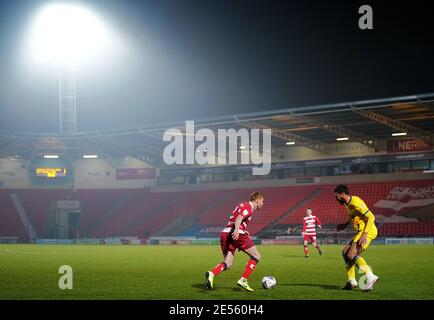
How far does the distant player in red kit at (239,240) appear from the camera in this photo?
545 inches

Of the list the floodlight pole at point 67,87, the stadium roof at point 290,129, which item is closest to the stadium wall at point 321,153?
the stadium roof at point 290,129

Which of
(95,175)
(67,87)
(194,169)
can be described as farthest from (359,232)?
(95,175)

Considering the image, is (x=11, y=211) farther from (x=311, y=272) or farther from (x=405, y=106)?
(x=311, y=272)

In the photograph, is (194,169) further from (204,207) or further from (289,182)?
(289,182)

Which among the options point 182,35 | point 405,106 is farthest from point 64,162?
point 405,106

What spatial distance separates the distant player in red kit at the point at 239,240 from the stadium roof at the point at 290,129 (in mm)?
31267

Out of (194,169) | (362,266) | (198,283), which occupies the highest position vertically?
(194,169)

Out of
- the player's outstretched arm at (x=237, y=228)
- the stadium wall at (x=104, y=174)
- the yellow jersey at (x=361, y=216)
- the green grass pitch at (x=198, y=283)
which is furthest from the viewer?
the stadium wall at (x=104, y=174)

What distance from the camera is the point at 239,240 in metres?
14.1

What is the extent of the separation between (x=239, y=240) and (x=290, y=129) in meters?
42.5

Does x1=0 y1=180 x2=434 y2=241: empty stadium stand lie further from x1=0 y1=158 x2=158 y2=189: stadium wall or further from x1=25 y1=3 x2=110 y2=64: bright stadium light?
x1=25 y1=3 x2=110 y2=64: bright stadium light

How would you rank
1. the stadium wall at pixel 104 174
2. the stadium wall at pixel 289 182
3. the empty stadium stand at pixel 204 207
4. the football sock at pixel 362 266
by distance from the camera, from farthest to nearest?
the stadium wall at pixel 104 174 → the stadium wall at pixel 289 182 → the empty stadium stand at pixel 204 207 → the football sock at pixel 362 266

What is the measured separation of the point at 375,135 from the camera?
56.8m

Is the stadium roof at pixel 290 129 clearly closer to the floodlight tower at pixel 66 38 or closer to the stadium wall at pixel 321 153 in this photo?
the stadium wall at pixel 321 153
